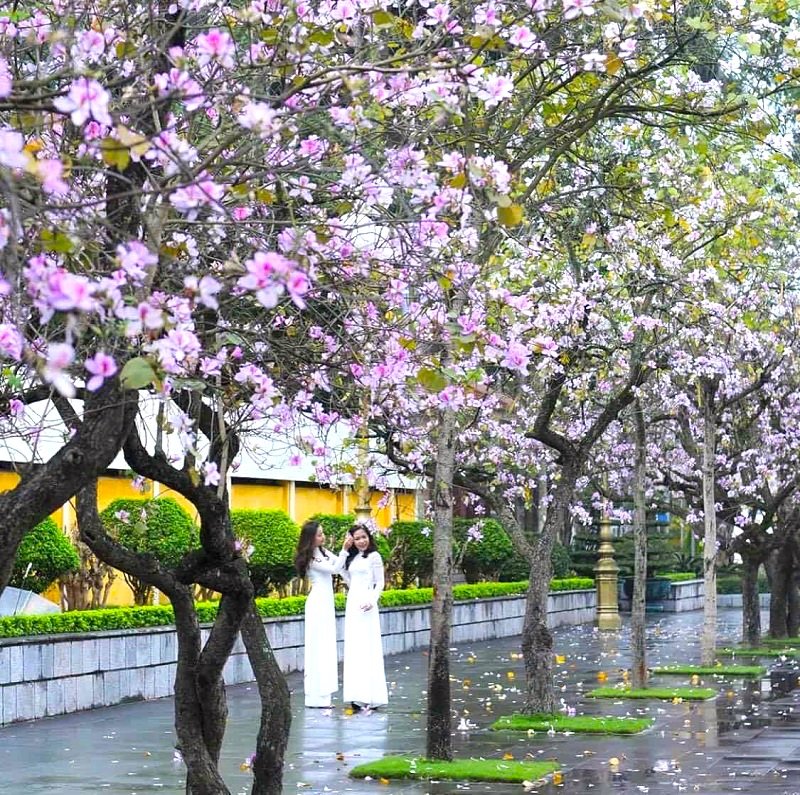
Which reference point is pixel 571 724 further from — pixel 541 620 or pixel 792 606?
pixel 792 606

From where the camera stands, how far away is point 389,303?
28.6 feet

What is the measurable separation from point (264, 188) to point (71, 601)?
47.1ft

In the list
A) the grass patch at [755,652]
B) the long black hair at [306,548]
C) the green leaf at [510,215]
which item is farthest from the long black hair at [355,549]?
the green leaf at [510,215]

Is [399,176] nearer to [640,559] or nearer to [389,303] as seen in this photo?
[389,303]

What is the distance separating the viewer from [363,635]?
17.8 metres

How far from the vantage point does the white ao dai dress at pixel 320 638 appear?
17844 mm

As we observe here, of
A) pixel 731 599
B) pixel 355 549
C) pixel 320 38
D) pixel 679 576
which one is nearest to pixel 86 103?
pixel 320 38

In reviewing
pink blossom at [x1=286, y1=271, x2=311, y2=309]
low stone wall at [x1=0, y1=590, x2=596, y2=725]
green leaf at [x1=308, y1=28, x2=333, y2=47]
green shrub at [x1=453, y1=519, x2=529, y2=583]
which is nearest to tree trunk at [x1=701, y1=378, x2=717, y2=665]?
low stone wall at [x1=0, y1=590, x2=596, y2=725]

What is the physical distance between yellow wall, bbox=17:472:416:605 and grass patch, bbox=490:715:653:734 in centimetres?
801

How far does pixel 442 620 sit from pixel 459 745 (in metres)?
2.17

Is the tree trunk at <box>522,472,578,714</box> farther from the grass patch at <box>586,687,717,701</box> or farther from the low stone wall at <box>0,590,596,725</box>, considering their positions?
the low stone wall at <box>0,590,596,725</box>

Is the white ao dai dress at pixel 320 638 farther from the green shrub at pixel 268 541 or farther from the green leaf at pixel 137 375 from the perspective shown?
the green leaf at pixel 137 375

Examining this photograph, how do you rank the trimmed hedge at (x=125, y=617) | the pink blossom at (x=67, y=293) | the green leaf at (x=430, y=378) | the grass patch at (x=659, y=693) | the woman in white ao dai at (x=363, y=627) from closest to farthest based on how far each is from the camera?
the pink blossom at (x=67, y=293)
the green leaf at (x=430, y=378)
the trimmed hedge at (x=125, y=617)
the woman in white ao dai at (x=363, y=627)
the grass patch at (x=659, y=693)

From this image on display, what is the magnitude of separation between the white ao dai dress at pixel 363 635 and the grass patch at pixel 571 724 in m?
1.76
